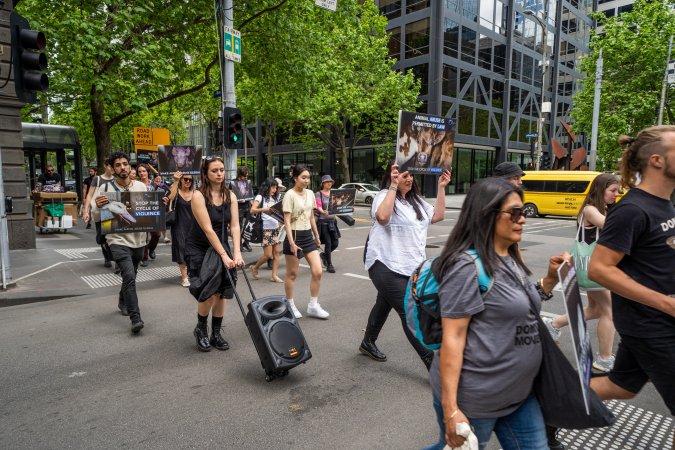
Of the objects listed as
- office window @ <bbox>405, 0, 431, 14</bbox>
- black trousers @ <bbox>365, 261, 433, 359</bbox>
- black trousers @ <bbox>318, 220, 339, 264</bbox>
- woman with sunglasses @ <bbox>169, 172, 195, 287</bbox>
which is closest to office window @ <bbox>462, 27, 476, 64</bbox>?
office window @ <bbox>405, 0, 431, 14</bbox>

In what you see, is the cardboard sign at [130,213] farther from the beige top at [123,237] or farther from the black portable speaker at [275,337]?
the black portable speaker at [275,337]

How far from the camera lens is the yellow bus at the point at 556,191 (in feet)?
62.3

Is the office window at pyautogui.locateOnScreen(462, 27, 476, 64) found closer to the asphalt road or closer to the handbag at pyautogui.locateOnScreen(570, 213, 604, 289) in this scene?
the asphalt road

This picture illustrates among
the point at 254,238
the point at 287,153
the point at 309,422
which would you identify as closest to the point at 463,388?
the point at 309,422

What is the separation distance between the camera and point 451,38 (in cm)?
3067

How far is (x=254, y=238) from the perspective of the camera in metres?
8.27

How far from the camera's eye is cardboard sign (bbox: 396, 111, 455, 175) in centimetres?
395

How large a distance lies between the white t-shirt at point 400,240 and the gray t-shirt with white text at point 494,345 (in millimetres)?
1854

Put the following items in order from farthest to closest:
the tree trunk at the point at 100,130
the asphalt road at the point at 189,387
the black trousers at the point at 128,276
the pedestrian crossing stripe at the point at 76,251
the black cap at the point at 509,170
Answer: the tree trunk at the point at 100,130 → the pedestrian crossing stripe at the point at 76,251 → the black trousers at the point at 128,276 → the black cap at the point at 509,170 → the asphalt road at the point at 189,387

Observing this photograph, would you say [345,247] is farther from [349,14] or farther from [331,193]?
[349,14]

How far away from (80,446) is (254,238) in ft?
18.3

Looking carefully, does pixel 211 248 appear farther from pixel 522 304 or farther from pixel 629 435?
pixel 629 435

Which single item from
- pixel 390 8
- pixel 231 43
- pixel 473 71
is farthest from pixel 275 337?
pixel 390 8

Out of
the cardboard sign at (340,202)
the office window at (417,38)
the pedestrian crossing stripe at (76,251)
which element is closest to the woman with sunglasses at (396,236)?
the cardboard sign at (340,202)
